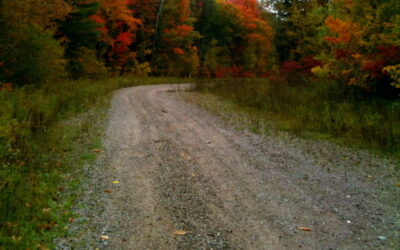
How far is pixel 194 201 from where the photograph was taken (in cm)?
566

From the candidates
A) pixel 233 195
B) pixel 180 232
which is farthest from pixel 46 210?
pixel 233 195

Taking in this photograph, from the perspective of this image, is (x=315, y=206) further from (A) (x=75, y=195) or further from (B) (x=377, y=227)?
(A) (x=75, y=195)

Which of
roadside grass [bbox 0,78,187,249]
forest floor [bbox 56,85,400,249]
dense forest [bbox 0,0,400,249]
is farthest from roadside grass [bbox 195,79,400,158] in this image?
roadside grass [bbox 0,78,187,249]

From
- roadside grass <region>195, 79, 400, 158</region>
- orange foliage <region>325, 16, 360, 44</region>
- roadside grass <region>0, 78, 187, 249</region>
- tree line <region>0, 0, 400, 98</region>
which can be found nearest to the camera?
roadside grass <region>0, 78, 187, 249</region>

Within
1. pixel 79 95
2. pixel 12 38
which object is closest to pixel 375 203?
pixel 79 95

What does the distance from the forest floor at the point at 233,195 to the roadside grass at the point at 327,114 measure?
1157 millimetres

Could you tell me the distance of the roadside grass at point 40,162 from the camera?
4.57 meters

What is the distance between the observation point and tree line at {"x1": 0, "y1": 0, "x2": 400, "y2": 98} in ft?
43.6

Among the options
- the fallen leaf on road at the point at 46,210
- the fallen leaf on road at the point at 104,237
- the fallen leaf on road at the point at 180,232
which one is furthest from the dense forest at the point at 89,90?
the fallen leaf on road at the point at 180,232

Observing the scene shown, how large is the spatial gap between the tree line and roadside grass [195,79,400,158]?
87 centimetres

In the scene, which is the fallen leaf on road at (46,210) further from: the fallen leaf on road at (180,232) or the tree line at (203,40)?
the tree line at (203,40)

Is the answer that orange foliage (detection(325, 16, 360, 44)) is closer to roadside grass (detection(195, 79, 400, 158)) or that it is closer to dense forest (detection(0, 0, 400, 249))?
A: dense forest (detection(0, 0, 400, 249))

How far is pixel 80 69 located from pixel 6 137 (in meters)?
20.1

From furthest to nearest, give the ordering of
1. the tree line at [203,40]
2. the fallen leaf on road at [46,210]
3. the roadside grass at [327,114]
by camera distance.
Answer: the tree line at [203,40]
the roadside grass at [327,114]
the fallen leaf on road at [46,210]
